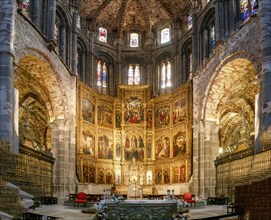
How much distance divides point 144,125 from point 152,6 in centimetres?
1186

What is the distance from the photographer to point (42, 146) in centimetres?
3734

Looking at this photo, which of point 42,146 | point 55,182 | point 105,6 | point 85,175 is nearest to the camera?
point 55,182

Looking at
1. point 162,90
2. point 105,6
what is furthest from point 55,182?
point 105,6

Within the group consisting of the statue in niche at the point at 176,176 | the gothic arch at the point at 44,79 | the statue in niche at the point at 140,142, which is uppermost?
the gothic arch at the point at 44,79

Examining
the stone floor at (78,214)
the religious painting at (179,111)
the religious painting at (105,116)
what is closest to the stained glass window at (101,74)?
the religious painting at (105,116)

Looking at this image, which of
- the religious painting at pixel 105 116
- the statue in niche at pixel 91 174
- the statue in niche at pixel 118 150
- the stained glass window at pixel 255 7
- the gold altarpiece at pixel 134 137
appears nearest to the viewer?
the stained glass window at pixel 255 7

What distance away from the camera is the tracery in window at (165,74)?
4181 centimetres

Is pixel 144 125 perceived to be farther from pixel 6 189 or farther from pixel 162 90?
pixel 6 189

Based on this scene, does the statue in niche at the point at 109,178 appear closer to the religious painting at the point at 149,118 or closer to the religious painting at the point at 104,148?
the religious painting at the point at 104,148

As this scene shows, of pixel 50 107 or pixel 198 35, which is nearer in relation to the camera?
pixel 50 107

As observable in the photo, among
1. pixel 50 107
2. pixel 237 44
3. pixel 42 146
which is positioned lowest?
pixel 42 146

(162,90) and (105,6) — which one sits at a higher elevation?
(105,6)

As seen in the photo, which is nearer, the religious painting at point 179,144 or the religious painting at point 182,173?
the religious painting at point 182,173

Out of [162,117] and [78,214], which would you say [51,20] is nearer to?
[162,117]
